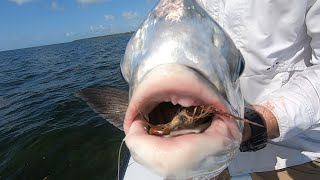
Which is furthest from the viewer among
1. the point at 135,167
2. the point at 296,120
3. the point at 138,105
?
the point at 135,167

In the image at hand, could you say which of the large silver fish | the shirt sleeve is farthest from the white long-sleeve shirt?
the large silver fish

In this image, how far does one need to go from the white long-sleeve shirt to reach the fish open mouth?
720 mm

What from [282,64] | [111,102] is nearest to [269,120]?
[282,64]

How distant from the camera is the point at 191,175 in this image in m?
1.13

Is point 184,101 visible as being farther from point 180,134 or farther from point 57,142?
point 57,142

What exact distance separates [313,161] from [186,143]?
1580 mm

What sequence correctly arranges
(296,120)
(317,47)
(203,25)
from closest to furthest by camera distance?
1. (203,25)
2. (296,120)
3. (317,47)

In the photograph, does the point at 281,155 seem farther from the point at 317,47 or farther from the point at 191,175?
the point at 191,175

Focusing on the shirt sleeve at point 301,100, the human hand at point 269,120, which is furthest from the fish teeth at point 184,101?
the shirt sleeve at point 301,100

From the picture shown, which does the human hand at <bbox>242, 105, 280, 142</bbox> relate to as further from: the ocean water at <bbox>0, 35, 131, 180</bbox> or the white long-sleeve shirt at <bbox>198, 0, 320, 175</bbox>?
the ocean water at <bbox>0, 35, 131, 180</bbox>

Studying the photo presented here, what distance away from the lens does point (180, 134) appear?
115 cm

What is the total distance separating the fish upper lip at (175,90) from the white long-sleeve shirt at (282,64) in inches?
30.2

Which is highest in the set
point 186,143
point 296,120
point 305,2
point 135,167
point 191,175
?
point 305,2

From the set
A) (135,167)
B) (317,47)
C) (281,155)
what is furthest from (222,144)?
(135,167)
